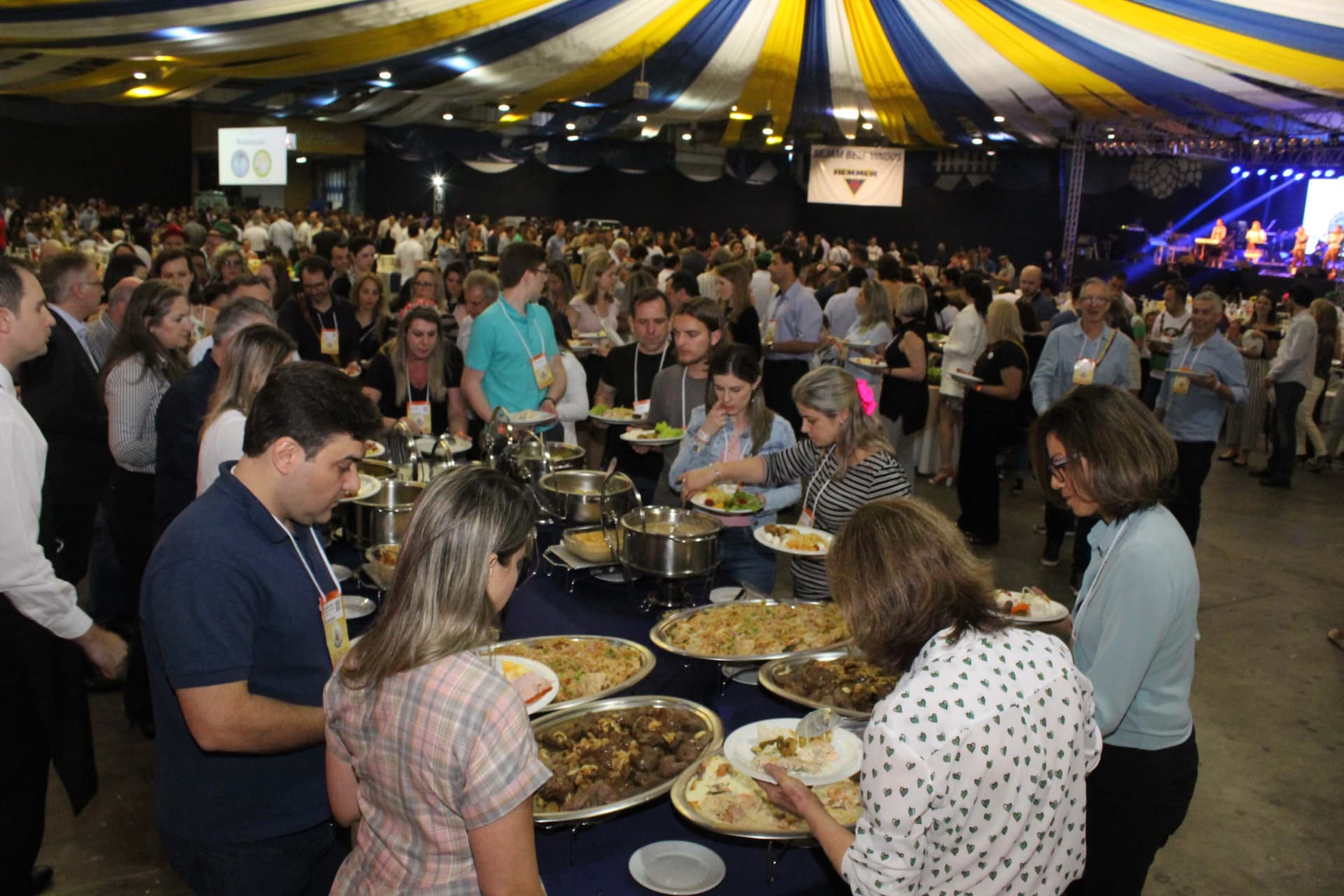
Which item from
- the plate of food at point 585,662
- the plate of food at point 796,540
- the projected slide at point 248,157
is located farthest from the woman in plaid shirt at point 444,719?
the projected slide at point 248,157

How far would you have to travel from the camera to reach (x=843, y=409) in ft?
9.52

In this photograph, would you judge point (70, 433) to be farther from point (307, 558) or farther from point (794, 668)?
point (794, 668)

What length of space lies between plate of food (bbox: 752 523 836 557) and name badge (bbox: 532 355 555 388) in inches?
58.7

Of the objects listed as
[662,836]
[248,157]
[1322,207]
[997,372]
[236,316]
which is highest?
[248,157]

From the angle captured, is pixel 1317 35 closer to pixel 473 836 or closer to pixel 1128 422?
pixel 1128 422

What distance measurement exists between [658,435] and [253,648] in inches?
89.1

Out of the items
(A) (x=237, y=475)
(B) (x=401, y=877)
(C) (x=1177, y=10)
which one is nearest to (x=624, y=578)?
(A) (x=237, y=475)

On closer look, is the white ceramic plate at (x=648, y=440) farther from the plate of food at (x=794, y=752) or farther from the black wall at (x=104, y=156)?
the black wall at (x=104, y=156)

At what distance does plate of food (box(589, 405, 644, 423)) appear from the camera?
13.8 feet

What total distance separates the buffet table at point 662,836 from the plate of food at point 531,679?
18 centimetres

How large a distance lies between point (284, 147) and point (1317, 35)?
14.0 meters

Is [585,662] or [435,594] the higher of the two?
[435,594]

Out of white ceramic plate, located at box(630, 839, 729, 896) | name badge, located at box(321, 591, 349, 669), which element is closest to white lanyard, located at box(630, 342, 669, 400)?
name badge, located at box(321, 591, 349, 669)

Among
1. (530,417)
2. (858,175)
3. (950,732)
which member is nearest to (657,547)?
(950,732)
